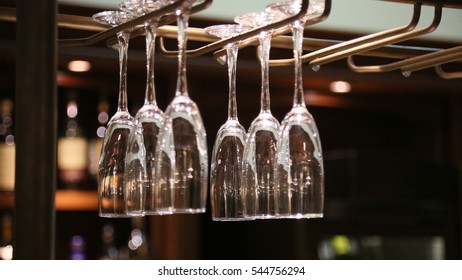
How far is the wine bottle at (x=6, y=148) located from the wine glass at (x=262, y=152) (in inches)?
66.8

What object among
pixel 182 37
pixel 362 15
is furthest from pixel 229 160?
pixel 362 15

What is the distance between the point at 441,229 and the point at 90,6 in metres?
1.72

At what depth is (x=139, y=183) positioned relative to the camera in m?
1.18

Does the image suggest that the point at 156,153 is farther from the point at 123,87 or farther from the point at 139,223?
the point at 139,223

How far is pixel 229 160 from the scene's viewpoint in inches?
49.4

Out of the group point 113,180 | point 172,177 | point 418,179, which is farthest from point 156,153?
point 418,179

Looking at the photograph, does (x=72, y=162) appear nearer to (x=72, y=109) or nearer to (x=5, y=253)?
(x=72, y=109)

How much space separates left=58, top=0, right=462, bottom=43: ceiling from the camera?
100 inches

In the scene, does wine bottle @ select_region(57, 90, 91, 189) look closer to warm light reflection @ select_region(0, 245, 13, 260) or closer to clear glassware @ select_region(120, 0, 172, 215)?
warm light reflection @ select_region(0, 245, 13, 260)

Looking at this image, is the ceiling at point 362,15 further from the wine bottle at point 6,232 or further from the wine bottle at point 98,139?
the wine bottle at point 6,232

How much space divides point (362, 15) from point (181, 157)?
5.80 ft

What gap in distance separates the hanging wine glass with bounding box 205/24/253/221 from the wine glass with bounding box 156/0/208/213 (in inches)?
5.1

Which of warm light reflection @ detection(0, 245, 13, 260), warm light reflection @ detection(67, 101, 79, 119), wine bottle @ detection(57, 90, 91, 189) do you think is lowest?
warm light reflection @ detection(0, 245, 13, 260)

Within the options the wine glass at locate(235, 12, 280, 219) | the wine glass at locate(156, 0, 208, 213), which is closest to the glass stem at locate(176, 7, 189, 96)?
the wine glass at locate(156, 0, 208, 213)
